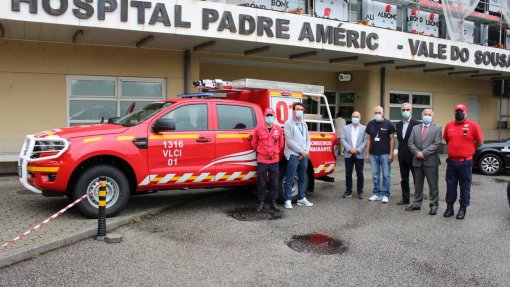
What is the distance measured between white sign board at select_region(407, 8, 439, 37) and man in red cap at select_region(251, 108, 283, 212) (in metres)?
13.1

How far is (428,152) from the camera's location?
24.7 feet

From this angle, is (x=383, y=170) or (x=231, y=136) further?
(x=383, y=170)

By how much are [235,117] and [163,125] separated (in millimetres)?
1450

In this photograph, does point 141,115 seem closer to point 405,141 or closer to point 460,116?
point 405,141

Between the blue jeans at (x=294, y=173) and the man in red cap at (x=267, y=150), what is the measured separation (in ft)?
0.99

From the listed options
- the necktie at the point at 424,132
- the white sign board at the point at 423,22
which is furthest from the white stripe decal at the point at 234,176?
the white sign board at the point at 423,22

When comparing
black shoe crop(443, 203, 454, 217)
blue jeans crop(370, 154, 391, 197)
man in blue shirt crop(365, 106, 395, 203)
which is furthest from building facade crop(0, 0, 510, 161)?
black shoe crop(443, 203, 454, 217)

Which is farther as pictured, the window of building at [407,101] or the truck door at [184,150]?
the window of building at [407,101]

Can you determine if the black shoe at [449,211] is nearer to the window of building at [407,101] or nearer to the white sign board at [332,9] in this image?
the white sign board at [332,9]

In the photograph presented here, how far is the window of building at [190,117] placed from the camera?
715 cm

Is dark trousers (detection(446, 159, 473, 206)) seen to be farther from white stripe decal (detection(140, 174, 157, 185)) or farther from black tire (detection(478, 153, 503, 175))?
black tire (detection(478, 153, 503, 175))

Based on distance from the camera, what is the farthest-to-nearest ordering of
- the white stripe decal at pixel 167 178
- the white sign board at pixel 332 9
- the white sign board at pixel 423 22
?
the white sign board at pixel 423 22
the white sign board at pixel 332 9
the white stripe decal at pixel 167 178

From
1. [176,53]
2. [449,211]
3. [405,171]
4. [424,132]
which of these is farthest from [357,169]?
[176,53]

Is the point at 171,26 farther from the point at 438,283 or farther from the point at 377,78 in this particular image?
the point at 377,78
